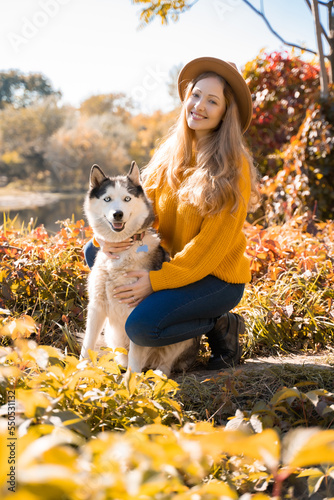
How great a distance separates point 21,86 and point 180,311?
137 feet

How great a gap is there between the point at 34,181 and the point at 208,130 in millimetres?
22464

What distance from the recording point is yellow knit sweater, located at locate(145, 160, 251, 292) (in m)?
2.28

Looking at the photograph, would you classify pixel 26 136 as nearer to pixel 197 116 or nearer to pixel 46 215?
pixel 46 215

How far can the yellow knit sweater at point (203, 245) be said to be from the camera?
7.48ft

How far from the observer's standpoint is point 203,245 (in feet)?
7.48

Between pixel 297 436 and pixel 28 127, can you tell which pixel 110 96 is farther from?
pixel 297 436

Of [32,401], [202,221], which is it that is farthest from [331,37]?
[32,401]

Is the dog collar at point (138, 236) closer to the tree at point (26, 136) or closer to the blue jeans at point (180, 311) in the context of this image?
the blue jeans at point (180, 311)

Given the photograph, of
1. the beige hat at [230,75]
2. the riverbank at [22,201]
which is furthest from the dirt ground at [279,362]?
the riverbank at [22,201]

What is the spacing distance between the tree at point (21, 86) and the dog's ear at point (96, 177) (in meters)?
37.4

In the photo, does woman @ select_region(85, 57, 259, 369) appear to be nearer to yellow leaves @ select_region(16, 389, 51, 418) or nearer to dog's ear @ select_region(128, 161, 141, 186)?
dog's ear @ select_region(128, 161, 141, 186)

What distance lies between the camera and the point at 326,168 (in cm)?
444

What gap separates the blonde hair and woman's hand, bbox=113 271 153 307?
50cm

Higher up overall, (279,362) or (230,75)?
(230,75)
